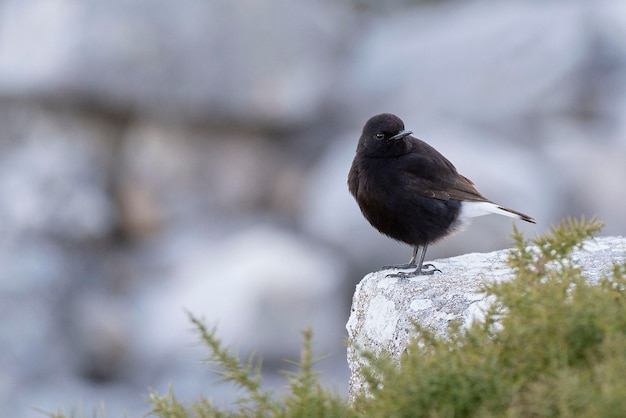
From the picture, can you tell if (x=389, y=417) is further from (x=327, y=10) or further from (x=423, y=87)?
(x=327, y=10)

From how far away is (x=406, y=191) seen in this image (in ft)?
19.0

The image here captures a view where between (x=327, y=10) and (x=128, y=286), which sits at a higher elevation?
(x=327, y=10)

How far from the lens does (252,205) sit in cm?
1508

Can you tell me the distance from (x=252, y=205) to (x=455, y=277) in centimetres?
1104

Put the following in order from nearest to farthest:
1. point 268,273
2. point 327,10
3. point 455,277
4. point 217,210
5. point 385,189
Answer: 1. point 455,277
2. point 385,189
3. point 268,273
4. point 217,210
5. point 327,10

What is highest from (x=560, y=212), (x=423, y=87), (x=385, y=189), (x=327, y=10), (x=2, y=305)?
(x=327, y=10)

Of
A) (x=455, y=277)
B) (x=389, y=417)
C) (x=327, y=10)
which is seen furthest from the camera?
(x=327, y=10)

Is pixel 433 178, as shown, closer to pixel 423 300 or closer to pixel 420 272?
pixel 420 272

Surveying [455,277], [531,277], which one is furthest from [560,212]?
[531,277]

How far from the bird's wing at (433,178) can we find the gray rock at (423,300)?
52.1 inches

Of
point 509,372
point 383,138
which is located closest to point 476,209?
point 383,138

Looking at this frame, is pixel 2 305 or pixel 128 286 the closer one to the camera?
pixel 2 305

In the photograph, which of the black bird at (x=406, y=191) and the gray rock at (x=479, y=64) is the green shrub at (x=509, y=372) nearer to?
the black bird at (x=406, y=191)

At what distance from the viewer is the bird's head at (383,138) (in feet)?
19.5
